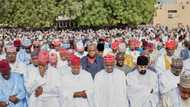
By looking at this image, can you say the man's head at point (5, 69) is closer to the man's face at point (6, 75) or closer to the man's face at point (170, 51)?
the man's face at point (6, 75)

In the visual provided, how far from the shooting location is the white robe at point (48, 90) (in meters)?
11.0

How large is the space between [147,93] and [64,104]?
1.36 metres

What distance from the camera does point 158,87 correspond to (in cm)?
1030

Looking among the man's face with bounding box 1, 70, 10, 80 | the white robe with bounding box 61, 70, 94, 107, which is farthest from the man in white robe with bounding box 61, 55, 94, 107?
the man's face with bounding box 1, 70, 10, 80

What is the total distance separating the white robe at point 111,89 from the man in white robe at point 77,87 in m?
0.14

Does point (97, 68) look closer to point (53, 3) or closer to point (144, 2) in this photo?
point (53, 3)

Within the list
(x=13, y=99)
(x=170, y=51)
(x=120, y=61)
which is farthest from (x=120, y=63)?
(x=13, y=99)

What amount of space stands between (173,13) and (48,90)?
90164mm

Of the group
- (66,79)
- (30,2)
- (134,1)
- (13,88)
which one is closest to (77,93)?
(66,79)

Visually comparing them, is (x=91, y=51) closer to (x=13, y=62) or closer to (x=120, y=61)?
(x=120, y=61)

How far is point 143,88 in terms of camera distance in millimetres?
10492

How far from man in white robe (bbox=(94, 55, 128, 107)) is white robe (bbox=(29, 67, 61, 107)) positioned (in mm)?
675

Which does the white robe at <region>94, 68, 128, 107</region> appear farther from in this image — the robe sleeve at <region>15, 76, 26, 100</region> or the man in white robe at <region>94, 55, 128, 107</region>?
the robe sleeve at <region>15, 76, 26, 100</region>

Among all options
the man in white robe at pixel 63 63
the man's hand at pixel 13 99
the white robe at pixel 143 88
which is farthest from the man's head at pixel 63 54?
the man's hand at pixel 13 99
